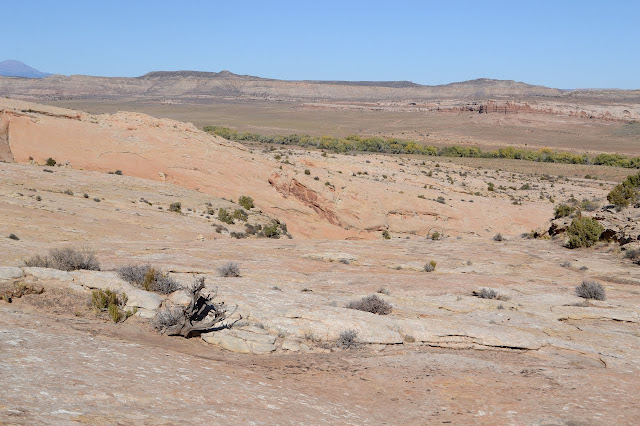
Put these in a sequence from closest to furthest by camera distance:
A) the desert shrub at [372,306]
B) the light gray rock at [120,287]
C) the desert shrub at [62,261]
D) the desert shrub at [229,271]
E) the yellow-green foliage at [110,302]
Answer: the yellow-green foliage at [110,302], the light gray rock at [120,287], the desert shrub at [62,261], the desert shrub at [372,306], the desert shrub at [229,271]

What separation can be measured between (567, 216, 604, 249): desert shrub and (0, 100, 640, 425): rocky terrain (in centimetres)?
57

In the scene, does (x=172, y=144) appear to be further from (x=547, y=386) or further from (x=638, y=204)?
(x=547, y=386)

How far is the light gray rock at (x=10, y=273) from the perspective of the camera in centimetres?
995

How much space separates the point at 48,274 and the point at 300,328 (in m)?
4.55

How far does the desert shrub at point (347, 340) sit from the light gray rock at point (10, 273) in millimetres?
5575

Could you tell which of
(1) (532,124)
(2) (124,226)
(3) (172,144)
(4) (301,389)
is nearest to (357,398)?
(4) (301,389)

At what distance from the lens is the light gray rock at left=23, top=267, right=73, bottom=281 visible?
34.1 feet

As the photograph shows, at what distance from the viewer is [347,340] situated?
10117mm

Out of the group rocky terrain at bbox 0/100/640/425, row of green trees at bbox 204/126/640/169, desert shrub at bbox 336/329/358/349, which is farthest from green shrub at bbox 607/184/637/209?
row of green trees at bbox 204/126/640/169

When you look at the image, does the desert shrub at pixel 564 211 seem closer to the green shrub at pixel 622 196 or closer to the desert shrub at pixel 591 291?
the green shrub at pixel 622 196

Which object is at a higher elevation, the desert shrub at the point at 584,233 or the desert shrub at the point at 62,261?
the desert shrub at the point at 62,261

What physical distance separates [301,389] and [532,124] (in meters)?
144

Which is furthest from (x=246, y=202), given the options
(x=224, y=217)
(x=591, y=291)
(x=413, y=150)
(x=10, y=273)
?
(x=413, y=150)

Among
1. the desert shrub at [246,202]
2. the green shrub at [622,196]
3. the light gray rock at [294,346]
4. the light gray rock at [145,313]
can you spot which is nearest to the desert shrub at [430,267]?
the light gray rock at [294,346]
